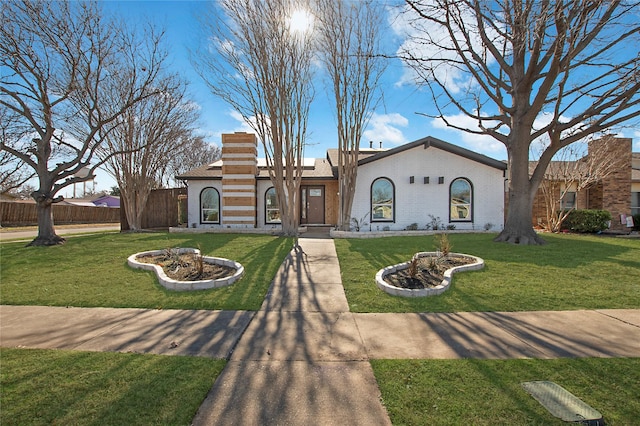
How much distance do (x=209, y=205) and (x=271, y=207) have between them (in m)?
3.47

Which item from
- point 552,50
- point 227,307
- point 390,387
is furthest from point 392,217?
point 390,387

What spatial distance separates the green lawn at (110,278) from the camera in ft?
17.3

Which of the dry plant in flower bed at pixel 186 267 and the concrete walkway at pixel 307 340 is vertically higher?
the dry plant in flower bed at pixel 186 267

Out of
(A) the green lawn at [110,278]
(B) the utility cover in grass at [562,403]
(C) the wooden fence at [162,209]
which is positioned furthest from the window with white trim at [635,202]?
(C) the wooden fence at [162,209]

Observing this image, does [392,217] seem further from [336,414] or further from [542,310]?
[336,414]

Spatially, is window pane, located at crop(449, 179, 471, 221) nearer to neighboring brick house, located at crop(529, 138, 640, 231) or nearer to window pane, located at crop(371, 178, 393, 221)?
window pane, located at crop(371, 178, 393, 221)

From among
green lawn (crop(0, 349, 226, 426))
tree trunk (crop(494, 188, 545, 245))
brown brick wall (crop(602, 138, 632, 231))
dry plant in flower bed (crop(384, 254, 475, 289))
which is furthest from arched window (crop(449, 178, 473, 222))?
green lawn (crop(0, 349, 226, 426))

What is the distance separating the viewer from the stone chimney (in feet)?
51.7

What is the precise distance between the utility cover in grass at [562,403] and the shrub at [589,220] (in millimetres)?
15911

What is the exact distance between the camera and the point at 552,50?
9078 mm

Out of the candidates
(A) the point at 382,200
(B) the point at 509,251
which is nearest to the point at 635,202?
(B) the point at 509,251

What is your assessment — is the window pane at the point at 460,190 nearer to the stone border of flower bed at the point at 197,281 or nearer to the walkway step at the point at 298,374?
the stone border of flower bed at the point at 197,281

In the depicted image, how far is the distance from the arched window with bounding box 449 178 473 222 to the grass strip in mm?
12238

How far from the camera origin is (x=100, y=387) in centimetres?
275
